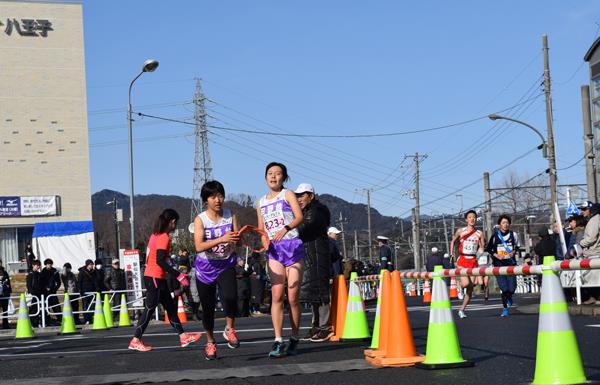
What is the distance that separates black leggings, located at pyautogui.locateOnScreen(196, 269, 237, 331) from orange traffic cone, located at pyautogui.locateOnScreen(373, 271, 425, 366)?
198 cm

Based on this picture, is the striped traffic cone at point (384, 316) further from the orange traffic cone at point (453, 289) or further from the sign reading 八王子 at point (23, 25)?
the sign reading 八王子 at point (23, 25)

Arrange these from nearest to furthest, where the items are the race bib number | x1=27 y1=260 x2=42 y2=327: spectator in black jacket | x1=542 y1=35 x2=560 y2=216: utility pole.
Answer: the race bib number < x1=27 y1=260 x2=42 y2=327: spectator in black jacket < x1=542 y1=35 x2=560 y2=216: utility pole

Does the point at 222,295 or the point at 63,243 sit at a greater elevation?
the point at 63,243

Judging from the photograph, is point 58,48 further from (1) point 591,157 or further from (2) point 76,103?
(1) point 591,157

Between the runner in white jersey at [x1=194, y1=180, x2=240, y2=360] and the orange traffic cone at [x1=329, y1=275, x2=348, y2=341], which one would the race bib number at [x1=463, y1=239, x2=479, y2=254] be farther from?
the runner in white jersey at [x1=194, y1=180, x2=240, y2=360]

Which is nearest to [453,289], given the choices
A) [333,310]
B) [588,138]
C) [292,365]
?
[588,138]

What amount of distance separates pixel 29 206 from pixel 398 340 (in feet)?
194

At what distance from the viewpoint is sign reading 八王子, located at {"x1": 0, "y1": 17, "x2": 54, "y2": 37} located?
64812mm

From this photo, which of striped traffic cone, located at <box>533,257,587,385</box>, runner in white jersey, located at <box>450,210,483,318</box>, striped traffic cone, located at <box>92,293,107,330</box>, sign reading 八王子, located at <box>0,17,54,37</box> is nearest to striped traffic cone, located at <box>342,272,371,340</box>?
striped traffic cone, located at <box>533,257,587,385</box>

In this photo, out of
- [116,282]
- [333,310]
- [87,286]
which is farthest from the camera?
[116,282]

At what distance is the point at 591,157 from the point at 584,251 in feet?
66.8

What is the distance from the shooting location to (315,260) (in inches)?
460

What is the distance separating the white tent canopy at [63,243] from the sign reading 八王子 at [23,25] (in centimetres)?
1535

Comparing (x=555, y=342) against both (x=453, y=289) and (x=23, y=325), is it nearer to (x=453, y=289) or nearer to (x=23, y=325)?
(x=23, y=325)
